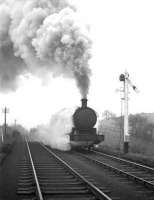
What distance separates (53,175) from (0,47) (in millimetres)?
22536

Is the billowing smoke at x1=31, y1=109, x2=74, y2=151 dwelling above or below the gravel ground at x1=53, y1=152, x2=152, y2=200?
above

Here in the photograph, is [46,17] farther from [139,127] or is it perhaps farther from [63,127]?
[139,127]

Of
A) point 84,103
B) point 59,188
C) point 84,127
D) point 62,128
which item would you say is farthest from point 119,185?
point 62,128

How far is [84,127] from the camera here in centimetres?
2375

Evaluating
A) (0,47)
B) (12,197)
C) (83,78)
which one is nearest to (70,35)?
(83,78)

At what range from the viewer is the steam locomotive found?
23391 millimetres

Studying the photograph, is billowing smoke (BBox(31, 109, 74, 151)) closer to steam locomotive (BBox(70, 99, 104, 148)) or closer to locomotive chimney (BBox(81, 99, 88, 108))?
steam locomotive (BBox(70, 99, 104, 148))

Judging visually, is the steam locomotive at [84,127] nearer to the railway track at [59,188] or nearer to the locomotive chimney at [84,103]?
the locomotive chimney at [84,103]

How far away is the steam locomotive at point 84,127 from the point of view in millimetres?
23391

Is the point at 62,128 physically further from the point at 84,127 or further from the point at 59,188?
the point at 59,188

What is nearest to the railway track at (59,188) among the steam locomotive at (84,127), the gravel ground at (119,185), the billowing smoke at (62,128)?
the gravel ground at (119,185)

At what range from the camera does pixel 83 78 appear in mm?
24703

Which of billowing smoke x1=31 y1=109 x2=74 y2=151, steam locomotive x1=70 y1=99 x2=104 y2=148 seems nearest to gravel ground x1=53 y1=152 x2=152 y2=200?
steam locomotive x1=70 y1=99 x2=104 y2=148

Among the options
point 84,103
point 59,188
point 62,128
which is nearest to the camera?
point 59,188
